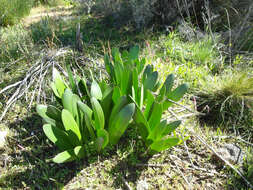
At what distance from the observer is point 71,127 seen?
1.10 m

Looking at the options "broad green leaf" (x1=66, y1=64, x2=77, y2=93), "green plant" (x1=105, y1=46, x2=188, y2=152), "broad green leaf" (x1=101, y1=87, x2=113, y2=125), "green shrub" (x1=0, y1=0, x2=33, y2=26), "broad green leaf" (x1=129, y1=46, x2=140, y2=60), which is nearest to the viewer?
"green plant" (x1=105, y1=46, x2=188, y2=152)

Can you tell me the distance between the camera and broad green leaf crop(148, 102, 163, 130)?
108 centimetres

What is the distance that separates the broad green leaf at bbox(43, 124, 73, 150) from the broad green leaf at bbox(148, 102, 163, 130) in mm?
504

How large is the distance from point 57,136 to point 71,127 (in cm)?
11

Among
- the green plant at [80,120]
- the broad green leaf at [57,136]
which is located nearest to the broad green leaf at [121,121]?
the green plant at [80,120]

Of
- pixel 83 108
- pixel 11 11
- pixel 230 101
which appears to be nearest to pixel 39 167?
pixel 83 108

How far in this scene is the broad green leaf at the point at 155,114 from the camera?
42.6 inches

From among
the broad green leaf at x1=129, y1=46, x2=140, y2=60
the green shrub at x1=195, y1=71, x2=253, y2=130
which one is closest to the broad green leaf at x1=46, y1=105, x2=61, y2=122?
the broad green leaf at x1=129, y1=46, x2=140, y2=60

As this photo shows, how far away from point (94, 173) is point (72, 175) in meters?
0.14

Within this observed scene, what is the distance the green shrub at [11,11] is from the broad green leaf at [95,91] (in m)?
3.47

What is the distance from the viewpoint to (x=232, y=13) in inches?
125

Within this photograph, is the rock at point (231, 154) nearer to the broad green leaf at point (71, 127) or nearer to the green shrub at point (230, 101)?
the green shrub at point (230, 101)

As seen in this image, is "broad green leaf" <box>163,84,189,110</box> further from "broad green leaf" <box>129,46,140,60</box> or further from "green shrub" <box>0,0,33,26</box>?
"green shrub" <box>0,0,33,26</box>

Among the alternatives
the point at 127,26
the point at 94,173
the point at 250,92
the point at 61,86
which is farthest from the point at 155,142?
the point at 127,26
